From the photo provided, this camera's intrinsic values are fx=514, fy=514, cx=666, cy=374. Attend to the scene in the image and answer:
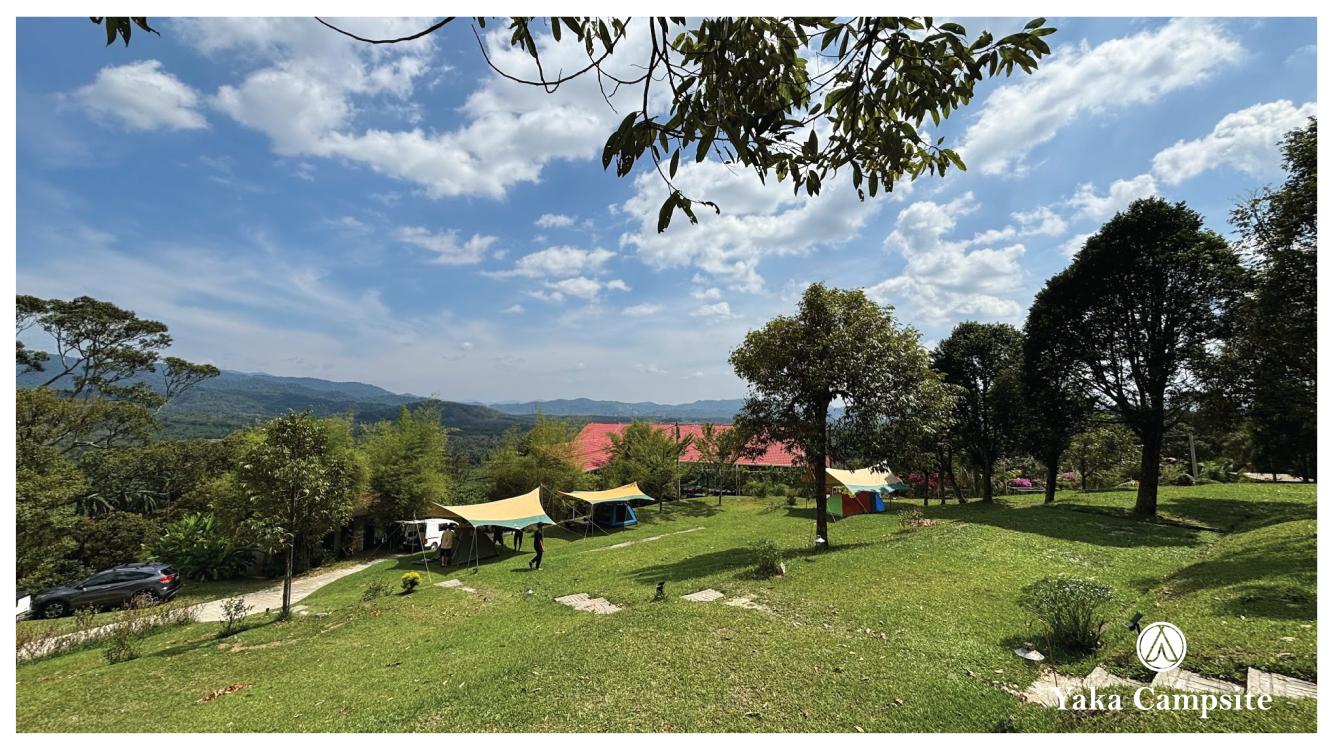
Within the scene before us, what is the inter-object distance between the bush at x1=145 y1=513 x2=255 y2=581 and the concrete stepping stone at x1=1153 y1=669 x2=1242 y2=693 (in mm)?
23479

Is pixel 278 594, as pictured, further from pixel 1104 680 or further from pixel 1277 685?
pixel 1277 685

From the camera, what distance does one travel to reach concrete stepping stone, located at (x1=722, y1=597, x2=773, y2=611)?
7154 millimetres

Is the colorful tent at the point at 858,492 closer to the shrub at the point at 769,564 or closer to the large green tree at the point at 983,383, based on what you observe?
the large green tree at the point at 983,383

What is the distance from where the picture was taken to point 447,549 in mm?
16328

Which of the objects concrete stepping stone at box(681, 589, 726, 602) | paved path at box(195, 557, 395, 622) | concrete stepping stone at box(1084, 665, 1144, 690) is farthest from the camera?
paved path at box(195, 557, 395, 622)

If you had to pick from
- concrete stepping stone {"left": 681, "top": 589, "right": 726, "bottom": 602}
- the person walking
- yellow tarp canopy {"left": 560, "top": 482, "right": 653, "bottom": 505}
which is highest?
concrete stepping stone {"left": 681, "top": 589, "right": 726, "bottom": 602}

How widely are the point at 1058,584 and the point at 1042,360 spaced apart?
47.5 feet

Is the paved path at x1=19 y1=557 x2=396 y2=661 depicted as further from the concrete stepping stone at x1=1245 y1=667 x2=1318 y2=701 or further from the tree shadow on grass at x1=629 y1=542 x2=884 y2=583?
the concrete stepping stone at x1=1245 y1=667 x2=1318 y2=701

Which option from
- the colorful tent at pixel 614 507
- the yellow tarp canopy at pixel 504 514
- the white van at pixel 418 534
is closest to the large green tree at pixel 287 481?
the yellow tarp canopy at pixel 504 514

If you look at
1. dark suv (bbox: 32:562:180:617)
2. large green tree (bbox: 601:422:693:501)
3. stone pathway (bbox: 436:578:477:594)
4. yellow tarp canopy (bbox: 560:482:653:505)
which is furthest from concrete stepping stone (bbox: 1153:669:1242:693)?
large green tree (bbox: 601:422:693:501)

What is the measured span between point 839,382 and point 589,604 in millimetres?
6958

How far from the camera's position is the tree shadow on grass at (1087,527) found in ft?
36.6

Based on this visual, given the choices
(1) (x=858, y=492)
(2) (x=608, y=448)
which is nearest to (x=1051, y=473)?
(1) (x=858, y=492)

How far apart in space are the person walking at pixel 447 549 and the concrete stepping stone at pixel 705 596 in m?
10.9
